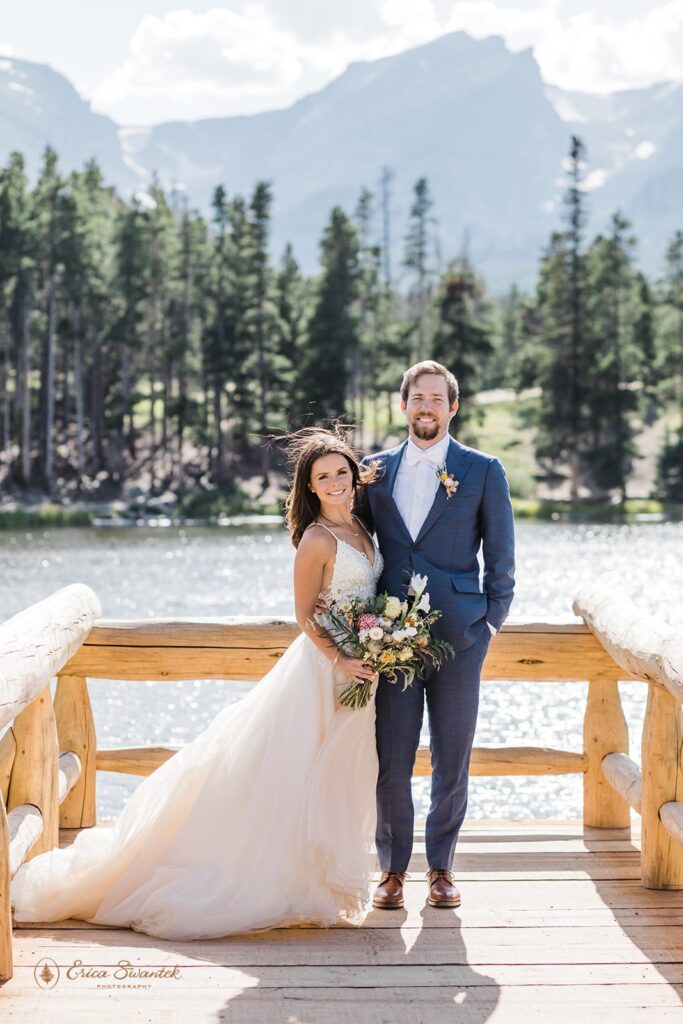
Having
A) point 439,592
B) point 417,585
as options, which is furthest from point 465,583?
point 417,585

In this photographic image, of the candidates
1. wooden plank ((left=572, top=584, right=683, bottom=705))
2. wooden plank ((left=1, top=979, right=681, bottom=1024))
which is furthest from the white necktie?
wooden plank ((left=1, top=979, right=681, bottom=1024))

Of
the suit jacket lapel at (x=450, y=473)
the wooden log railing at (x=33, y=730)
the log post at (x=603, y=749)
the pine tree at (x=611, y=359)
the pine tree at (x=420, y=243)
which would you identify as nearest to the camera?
the wooden log railing at (x=33, y=730)

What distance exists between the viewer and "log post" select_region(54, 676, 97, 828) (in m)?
5.52

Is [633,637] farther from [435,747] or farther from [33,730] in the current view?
[33,730]

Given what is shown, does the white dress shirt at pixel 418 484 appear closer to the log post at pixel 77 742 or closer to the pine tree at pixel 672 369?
the log post at pixel 77 742

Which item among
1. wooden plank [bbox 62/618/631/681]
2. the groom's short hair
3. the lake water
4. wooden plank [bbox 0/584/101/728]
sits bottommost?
the lake water

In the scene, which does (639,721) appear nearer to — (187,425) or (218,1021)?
(218,1021)

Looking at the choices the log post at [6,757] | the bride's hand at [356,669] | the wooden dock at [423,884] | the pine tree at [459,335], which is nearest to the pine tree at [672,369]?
the pine tree at [459,335]

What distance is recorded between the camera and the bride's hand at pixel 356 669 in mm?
4391

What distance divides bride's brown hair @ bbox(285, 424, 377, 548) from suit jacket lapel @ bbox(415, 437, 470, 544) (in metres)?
0.29

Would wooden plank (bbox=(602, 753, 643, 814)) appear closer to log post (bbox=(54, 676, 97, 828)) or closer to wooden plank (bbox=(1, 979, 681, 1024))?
wooden plank (bbox=(1, 979, 681, 1024))

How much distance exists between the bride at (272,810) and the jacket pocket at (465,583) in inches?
12.6

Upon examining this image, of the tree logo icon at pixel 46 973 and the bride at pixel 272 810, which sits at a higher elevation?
the bride at pixel 272 810

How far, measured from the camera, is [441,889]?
454 cm
